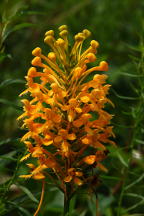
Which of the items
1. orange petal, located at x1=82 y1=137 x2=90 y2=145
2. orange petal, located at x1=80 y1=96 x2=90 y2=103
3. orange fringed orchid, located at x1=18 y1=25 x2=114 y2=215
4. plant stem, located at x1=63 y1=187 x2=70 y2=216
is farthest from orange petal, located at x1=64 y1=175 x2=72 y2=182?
orange petal, located at x1=80 y1=96 x2=90 y2=103

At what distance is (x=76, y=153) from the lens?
126 inches

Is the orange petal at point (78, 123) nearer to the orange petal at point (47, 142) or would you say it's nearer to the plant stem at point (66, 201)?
the orange petal at point (47, 142)

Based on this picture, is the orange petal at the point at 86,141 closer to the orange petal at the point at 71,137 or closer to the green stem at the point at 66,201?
the orange petal at the point at 71,137

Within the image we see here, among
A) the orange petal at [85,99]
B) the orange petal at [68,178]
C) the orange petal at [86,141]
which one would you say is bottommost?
the orange petal at [68,178]

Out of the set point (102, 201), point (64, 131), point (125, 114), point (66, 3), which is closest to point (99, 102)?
point (64, 131)

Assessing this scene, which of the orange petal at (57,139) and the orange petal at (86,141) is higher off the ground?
the orange petal at (57,139)

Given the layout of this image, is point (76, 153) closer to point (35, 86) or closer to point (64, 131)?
point (64, 131)

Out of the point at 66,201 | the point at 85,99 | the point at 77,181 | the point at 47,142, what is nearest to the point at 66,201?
the point at 66,201

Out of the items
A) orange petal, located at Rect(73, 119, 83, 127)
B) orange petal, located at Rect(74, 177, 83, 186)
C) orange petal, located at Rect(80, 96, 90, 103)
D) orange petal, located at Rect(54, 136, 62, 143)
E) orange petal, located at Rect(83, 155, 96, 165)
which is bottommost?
orange petal, located at Rect(74, 177, 83, 186)

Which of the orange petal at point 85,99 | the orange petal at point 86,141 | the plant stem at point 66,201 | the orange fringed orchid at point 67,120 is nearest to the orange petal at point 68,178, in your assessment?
the orange fringed orchid at point 67,120

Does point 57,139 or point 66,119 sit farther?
point 66,119

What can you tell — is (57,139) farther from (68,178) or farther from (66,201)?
(66,201)

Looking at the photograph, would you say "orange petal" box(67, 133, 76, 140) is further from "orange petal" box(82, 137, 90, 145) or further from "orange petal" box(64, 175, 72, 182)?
"orange petal" box(64, 175, 72, 182)

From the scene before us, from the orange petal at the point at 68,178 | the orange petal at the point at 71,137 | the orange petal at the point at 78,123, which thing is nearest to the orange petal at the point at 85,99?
the orange petal at the point at 78,123
